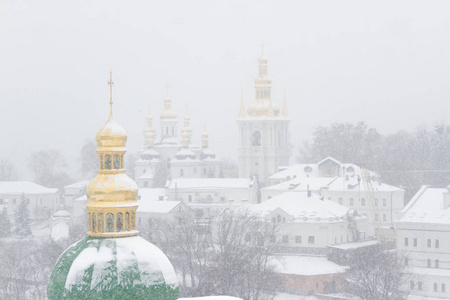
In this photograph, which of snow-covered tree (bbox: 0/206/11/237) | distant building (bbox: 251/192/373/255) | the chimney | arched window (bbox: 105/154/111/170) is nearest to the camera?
arched window (bbox: 105/154/111/170)

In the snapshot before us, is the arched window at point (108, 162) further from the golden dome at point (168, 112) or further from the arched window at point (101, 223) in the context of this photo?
the golden dome at point (168, 112)

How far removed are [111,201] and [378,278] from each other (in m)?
27.7

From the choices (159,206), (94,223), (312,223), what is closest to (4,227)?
(159,206)

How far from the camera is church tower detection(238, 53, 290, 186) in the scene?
75.8 meters

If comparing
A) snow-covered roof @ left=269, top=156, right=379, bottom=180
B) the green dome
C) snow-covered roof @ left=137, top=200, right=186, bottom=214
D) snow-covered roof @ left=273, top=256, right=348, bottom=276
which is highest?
the green dome

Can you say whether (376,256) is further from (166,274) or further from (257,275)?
(166,274)

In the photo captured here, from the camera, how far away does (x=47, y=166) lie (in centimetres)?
9750

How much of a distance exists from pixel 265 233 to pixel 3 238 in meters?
21.4

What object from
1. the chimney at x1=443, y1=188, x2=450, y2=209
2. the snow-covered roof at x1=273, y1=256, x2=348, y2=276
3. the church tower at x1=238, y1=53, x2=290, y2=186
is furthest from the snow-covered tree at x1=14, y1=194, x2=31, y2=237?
the chimney at x1=443, y1=188, x2=450, y2=209

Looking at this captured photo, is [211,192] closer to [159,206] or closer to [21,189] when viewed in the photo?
[159,206]

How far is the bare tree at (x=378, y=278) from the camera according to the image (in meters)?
34.5

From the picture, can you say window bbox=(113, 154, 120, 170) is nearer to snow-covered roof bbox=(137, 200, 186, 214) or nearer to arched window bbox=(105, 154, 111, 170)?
arched window bbox=(105, 154, 111, 170)

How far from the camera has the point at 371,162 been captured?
73.4m

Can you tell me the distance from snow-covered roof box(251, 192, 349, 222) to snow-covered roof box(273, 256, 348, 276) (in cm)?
307
